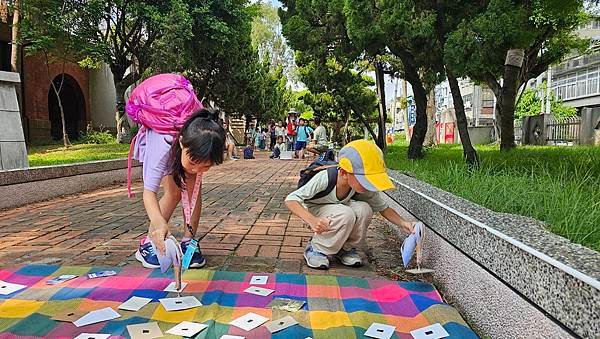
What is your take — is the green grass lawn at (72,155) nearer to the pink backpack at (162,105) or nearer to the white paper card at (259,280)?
the pink backpack at (162,105)

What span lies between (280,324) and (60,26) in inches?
Answer: 520

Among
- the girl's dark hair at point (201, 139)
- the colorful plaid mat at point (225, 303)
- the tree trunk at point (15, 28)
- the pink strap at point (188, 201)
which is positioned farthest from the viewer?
the tree trunk at point (15, 28)

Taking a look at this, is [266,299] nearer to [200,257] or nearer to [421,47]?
[200,257]

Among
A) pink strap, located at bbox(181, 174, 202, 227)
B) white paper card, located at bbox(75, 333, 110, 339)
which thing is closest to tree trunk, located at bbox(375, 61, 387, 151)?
pink strap, located at bbox(181, 174, 202, 227)

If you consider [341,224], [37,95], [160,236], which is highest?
[37,95]

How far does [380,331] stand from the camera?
2.02m

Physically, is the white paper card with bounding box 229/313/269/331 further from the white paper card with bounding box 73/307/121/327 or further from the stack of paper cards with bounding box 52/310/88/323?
the stack of paper cards with bounding box 52/310/88/323

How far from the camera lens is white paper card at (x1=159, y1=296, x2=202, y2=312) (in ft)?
7.36

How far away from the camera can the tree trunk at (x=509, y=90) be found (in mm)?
6973

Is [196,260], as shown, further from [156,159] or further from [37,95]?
[37,95]

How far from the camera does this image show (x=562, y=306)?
1.44 meters

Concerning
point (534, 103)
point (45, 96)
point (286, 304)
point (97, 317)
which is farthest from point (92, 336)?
point (534, 103)

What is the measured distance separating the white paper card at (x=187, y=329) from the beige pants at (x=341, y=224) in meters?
1.06

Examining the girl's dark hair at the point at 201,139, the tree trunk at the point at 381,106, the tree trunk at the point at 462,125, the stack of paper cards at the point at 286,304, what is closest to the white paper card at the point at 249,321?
the stack of paper cards at the point at 286,304
